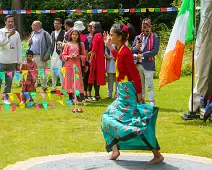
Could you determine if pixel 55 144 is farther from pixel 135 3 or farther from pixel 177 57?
pixel 135 3

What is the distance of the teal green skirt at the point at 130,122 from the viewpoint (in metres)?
5.83

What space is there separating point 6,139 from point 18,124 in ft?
4.10

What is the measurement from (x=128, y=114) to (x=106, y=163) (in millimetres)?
668

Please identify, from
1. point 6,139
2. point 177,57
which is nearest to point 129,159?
point 6,139

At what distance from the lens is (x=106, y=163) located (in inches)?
241

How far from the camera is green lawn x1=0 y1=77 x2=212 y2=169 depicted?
710 cm

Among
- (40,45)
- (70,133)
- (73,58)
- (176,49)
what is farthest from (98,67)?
(70,133)

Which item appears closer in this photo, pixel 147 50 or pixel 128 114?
pixel 128 114

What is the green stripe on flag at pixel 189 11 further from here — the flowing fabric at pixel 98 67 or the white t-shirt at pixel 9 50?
the white t-shirt at pixel 9 50

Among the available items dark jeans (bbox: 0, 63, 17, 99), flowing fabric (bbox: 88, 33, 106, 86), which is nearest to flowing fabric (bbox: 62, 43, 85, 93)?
flowing fabric (bbox: 88, 33, 106, 86)

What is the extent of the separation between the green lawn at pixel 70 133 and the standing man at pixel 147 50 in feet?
2.59

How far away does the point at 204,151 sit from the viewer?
707 cm

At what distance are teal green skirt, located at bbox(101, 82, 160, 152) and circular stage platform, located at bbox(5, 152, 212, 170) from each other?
0.23 meters

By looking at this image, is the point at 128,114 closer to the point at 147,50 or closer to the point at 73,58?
the point at 147,50
